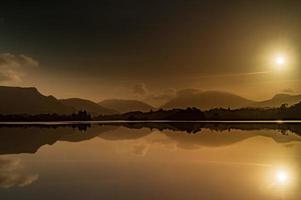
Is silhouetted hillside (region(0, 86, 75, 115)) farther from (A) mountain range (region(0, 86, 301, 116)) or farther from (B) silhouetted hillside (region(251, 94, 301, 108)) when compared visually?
(B) silhouetted hillside (region(251, 94, 301, 108))

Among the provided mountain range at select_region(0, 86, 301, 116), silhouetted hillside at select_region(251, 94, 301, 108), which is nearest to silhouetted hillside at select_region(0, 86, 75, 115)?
mountain range at select_region(0, 86, 301, 116)

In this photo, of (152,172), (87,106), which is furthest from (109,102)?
(152,172)

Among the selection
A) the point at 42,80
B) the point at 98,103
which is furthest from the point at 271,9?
the point at 42,80

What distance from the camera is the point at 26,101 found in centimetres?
1526

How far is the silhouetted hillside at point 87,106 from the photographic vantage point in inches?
590

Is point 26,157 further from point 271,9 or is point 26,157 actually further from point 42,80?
point 271,9

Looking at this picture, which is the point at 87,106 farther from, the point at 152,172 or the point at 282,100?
the point at 152,172

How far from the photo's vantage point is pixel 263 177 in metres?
5.79

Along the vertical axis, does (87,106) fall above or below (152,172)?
above

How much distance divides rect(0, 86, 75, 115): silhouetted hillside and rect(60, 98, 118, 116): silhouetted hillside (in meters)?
0.28

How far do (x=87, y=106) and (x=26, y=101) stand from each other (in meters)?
2.03

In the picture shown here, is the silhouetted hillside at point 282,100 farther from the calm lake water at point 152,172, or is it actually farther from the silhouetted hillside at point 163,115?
the calm lake water at point 152,172

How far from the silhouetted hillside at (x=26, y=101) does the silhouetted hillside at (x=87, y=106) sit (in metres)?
0.28

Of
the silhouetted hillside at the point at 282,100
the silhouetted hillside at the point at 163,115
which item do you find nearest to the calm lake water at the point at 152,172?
the silhouetted hillside at the point at 282,100
